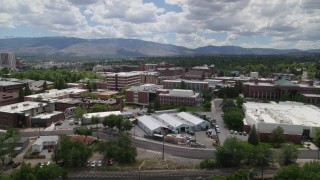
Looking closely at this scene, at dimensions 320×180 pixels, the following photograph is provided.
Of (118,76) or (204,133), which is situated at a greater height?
(118,76)

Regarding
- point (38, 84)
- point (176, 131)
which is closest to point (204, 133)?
point (176, 131)

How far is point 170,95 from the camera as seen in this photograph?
62.2 m

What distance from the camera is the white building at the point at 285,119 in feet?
130

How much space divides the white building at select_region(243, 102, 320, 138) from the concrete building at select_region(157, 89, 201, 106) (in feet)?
40.7

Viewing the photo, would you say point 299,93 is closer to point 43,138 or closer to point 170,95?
point 170,95

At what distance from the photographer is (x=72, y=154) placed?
3039cm

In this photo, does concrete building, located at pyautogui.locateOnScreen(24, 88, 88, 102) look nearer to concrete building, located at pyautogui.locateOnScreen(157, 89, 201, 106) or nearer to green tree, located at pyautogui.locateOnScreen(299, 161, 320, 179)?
concrete building, located at pyautogui.locateOnScreen(157, 89, 201, 106)

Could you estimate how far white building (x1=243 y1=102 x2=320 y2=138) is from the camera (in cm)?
3975

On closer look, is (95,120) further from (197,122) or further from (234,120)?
(234,120)

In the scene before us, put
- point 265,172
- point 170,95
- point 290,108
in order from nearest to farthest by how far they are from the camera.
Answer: point 265,172 → point 290,108 → point 170,95

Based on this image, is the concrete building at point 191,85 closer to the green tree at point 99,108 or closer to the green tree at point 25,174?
the green tree at point 99,108

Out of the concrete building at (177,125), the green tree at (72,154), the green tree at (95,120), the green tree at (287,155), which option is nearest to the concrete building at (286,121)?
the green tree at (287,155)

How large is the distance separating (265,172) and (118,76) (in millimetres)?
60808

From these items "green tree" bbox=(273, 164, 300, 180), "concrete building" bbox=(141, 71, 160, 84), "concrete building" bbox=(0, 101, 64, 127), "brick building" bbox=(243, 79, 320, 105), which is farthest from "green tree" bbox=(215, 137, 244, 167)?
"concrete building" bbox=(141, 71, 160, 84)
